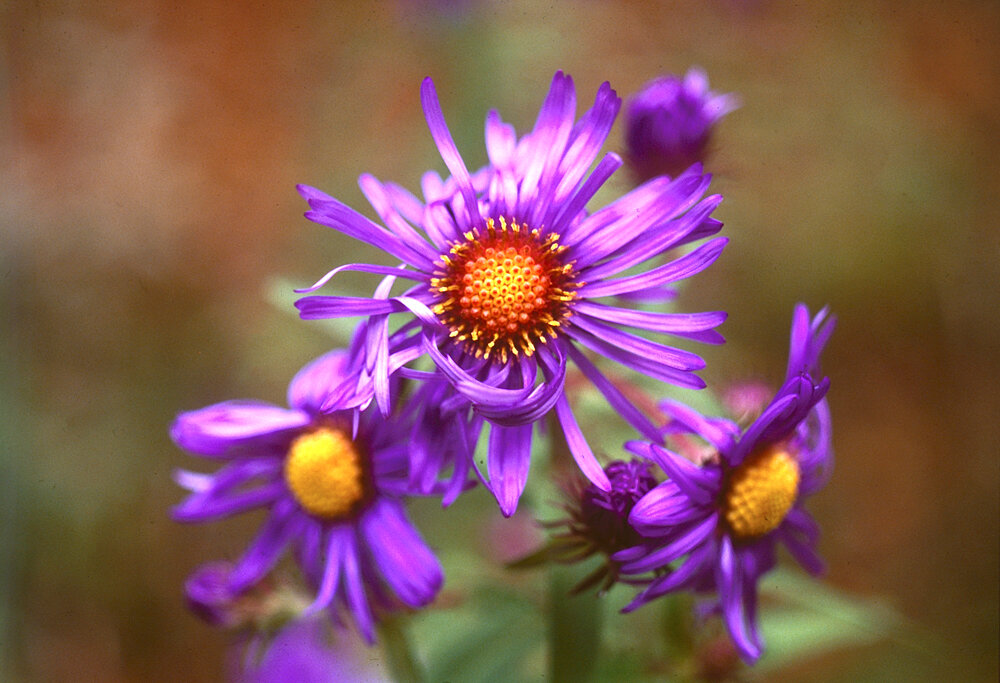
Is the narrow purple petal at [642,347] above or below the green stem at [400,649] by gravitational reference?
above

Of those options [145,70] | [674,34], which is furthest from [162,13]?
[674,34]

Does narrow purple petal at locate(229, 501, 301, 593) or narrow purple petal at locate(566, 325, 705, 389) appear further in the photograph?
narrow purple petal at locate(229, 501, 301, 593)

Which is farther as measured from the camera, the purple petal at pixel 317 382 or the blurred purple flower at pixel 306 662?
the blurred purple flower at pixel 306 662

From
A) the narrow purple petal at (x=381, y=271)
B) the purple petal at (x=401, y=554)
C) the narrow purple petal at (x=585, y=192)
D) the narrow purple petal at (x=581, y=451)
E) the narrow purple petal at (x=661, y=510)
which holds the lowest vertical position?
the purple petal at (x=401, y=554)

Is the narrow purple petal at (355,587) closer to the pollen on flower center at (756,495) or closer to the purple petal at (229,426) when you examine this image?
the purple petal at (229,426)

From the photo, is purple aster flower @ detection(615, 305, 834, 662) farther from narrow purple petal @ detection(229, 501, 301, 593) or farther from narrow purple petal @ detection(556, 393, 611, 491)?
narrow purple petal @ detection(229, 501, 301, 593)

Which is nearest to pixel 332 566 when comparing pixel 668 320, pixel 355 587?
pixel 355 587

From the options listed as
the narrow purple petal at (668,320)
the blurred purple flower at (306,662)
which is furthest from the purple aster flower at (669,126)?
the blurred purple flower at (306,662)

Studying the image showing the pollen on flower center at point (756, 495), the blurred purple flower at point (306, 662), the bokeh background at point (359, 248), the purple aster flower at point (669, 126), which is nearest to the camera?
the pollen on flower center at point (756, 495)

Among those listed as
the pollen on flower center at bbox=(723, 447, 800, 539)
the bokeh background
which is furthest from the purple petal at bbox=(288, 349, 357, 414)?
the bokeh background
